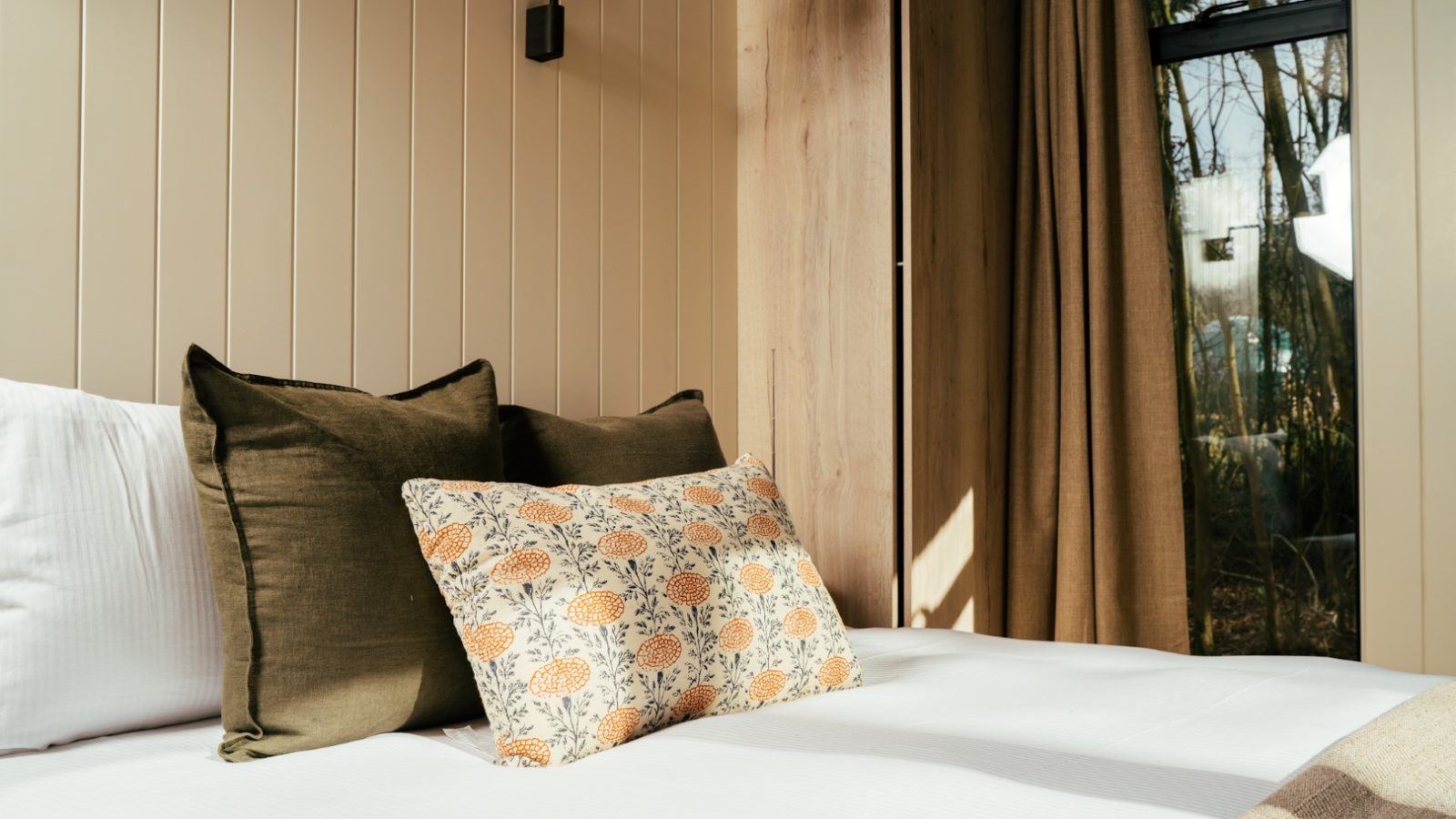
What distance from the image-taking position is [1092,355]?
280cm

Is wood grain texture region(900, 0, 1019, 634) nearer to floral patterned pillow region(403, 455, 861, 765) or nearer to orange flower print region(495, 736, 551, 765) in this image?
floral patterned pillow region(403, 455, 861, 765)

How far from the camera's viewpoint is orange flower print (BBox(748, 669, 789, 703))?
4.52ft

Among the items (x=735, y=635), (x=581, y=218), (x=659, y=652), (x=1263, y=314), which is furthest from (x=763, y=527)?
(x=1263, y=314)

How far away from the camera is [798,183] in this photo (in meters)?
2.59

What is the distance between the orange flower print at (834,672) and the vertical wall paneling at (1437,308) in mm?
1692

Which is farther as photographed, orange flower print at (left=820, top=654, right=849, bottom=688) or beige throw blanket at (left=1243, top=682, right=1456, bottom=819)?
orange flower print at (left=820, top=654, right=849, bottom=688)

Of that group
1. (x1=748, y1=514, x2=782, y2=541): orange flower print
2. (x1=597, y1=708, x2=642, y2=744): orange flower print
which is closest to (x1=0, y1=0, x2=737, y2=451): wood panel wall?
(x1=748, y1=514, x2=782, y2=541): orange flower print

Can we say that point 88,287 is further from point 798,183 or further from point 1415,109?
point 1415,109

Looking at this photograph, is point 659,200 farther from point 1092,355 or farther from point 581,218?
point 1092,355

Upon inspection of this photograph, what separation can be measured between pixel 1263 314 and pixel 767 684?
1999mm

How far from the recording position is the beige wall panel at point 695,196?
97.7 inches

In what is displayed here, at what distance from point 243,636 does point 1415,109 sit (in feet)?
8.45

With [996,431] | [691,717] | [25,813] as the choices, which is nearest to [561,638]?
[691,717]

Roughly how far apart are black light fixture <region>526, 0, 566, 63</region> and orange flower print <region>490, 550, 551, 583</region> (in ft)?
3.79
